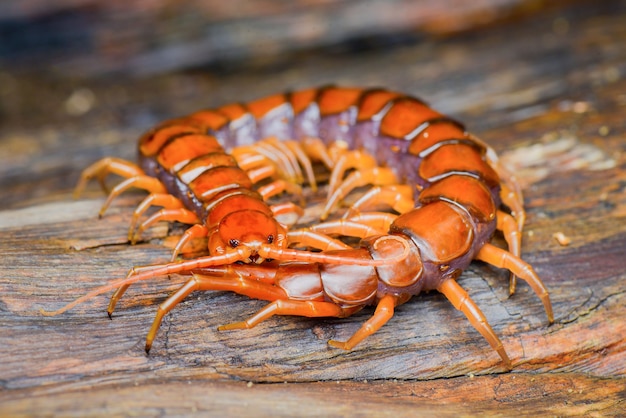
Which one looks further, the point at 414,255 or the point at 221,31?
the point at 221,31

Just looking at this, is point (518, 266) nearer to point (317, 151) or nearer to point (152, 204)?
point (317, 151)

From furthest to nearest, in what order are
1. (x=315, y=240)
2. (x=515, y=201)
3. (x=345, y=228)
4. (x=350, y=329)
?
1. (x=515, y=201)
2. (x=345, y=228)
3. (x=315, y=240)
4. (x=350, y=329)

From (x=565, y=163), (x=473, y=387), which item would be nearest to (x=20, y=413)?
(x=473, y=387)

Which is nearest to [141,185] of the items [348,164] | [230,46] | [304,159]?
[304,159]

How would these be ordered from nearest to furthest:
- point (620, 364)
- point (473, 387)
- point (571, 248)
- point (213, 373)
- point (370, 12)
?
point (213, 373), point (473, 387), point (620, 364), point (571, 248), point (370, 12)

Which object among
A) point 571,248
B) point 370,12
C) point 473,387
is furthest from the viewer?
point 370,12

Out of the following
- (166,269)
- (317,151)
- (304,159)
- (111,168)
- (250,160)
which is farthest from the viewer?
(317,151)

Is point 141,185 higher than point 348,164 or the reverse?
higher

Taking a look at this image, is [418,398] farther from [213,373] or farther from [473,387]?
[213,373]
